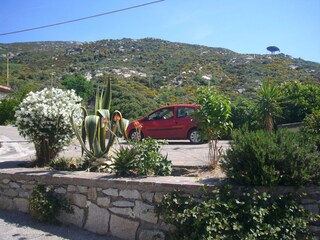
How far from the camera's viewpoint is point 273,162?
363cm

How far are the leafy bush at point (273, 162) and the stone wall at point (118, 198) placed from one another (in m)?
0.17

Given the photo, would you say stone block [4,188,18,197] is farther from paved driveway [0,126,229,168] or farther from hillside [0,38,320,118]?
hillside [0,38,320,118]

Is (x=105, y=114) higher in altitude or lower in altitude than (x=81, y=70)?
lower

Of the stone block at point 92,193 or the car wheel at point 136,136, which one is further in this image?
the car wheel at point 136,136

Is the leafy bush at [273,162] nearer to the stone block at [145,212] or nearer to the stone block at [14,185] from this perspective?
the stone block at [145,212]

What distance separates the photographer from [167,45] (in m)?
59.0

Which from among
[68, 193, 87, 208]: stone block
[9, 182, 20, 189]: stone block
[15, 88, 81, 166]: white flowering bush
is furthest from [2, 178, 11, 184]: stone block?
[68, 193, 87, 208]: stone block

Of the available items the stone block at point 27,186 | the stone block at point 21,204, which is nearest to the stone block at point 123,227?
the stone block at point 27,186

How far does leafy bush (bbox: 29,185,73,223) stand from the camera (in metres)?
4.85

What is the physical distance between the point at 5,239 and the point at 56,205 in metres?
0.80

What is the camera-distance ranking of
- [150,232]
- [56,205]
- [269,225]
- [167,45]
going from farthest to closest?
[167,45] → [56,205] → [150,232] → [269,225]

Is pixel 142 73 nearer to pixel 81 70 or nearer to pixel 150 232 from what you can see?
pixel 81 70

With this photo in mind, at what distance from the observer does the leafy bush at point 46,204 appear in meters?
4.85

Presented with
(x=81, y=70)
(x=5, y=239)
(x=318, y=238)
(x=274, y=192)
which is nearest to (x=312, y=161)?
(x=274, y=192)
